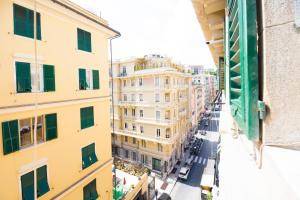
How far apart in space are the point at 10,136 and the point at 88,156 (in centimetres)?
426

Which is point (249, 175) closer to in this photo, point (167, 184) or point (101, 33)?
point (101, 33)

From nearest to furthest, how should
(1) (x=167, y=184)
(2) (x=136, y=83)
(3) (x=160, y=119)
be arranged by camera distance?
(1) (x=167, y=184) < (3) (x=160, y=119) < (2) (x=136, y=83)

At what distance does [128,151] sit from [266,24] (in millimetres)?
29719

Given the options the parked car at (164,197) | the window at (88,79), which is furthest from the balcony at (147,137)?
the window at (88,79)

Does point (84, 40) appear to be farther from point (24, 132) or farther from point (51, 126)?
point (24, 132)

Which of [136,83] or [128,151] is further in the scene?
[128,151]

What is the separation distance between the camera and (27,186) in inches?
263

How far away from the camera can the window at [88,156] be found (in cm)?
942

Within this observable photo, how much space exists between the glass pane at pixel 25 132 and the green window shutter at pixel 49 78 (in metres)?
1.44

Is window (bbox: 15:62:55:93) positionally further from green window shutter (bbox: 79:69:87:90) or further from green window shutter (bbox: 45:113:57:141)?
green window shutter (bbox: 79:69:87:90)

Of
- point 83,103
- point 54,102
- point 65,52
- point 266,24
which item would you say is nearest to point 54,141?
point 54,102

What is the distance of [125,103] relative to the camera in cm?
2798

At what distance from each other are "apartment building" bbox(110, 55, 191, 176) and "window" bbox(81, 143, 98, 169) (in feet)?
48.7

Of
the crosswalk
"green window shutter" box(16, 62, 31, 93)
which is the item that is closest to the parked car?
the crosswalk
